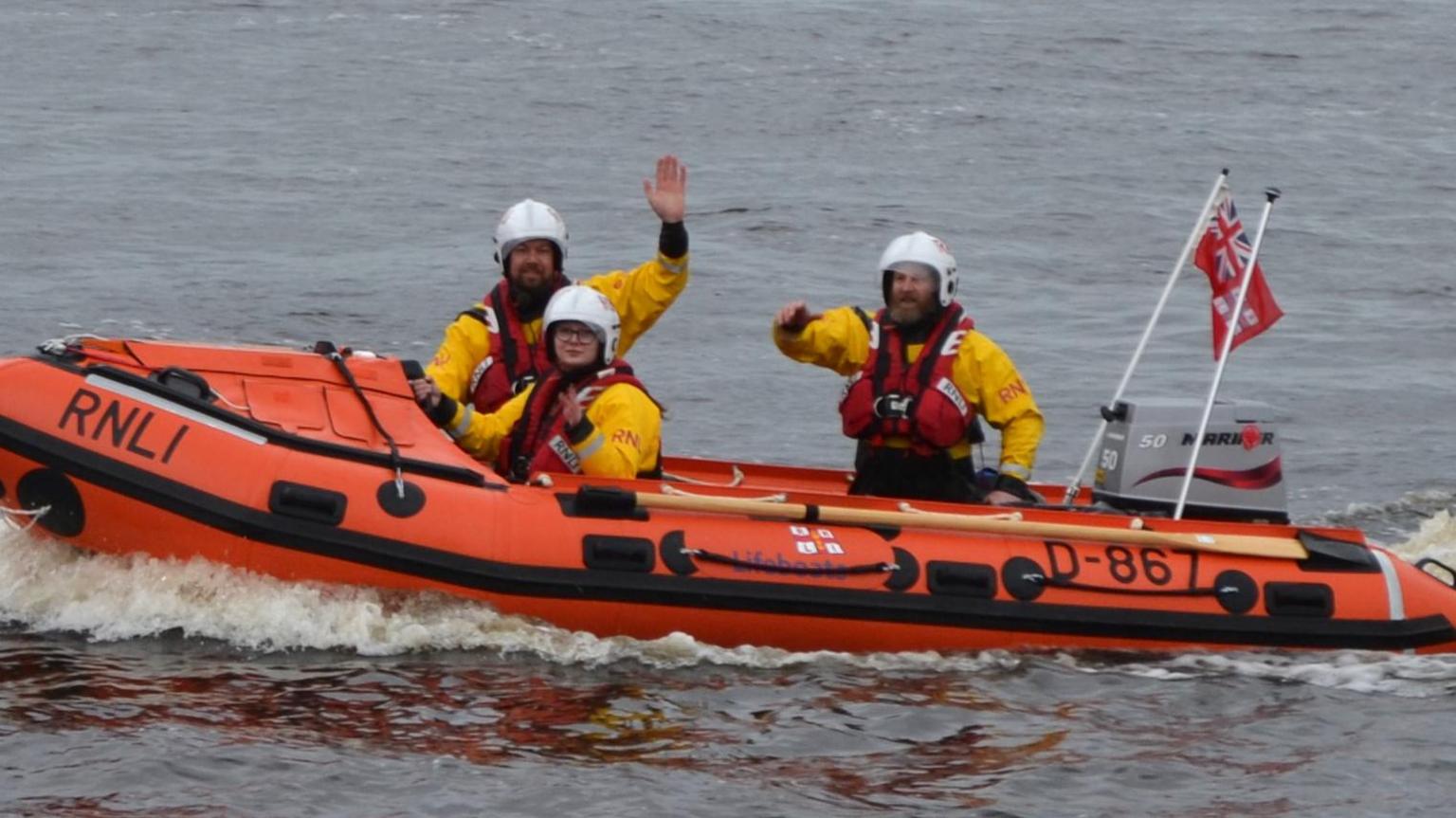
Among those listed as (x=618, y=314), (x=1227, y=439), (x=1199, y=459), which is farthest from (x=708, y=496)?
(x=1227, y=439)

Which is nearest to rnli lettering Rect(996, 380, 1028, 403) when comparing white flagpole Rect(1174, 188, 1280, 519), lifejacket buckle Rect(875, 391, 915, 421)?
lifejacket buckle Rect(875, 391, 915, 421)

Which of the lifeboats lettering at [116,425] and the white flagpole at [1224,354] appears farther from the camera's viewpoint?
the white flagpole at [1224,354]

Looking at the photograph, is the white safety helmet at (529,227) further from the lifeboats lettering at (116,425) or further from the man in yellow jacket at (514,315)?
the lifeboats lettering at (116,425)

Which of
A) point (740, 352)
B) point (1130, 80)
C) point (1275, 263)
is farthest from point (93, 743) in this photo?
point (1130, 80)

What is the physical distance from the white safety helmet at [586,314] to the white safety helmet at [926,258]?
114 cm

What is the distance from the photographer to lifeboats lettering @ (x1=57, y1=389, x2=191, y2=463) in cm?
760

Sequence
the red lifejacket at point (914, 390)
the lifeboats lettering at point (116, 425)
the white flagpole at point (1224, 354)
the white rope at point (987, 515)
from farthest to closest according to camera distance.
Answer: the white flagpole at point (1224, 354)
the red lifejacket at point (914, 390)
the white rope at point (987, 515)
the lifeboats lettering at point (116, 425)

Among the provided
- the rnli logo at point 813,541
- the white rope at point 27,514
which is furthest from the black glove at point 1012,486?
the white rope at point 27,514

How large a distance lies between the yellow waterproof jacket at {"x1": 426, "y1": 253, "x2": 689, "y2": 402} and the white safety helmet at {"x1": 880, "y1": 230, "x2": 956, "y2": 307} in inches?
38.5

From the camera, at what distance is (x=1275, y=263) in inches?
698

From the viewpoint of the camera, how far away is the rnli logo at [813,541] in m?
8.02

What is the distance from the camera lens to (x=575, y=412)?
7.92 m

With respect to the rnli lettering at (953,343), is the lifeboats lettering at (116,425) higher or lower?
lower

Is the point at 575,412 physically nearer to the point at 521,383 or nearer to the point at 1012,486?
the point at 521,383
